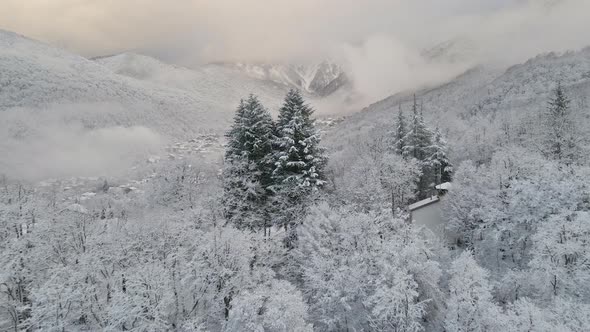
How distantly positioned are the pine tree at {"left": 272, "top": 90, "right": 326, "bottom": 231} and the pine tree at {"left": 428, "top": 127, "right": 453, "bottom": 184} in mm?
28902

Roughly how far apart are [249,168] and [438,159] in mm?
35077

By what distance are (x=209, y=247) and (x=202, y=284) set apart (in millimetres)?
2239

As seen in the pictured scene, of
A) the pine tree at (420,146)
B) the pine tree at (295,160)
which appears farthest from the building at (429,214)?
the pine tree at (295,160)

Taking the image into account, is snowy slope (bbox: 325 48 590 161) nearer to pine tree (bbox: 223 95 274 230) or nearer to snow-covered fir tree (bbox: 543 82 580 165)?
snow-covered fir tree (bbox: 543 82 580 165)

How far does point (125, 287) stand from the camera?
2095cm

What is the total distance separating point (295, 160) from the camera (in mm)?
29203

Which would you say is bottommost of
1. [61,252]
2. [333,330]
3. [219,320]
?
[333,330]

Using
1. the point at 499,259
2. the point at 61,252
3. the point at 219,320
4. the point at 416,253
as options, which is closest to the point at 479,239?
the point at 499,259

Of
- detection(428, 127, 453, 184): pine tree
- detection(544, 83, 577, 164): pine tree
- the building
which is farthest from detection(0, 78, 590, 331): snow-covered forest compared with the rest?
detection(428, 127, 453, 184): pine tree

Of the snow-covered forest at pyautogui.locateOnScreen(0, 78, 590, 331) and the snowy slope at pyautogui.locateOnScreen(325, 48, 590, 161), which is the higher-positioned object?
the snowy slope at pyautogui.locateOnScreen(325, 48, 590, 161)

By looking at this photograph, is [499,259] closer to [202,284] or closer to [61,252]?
[202,284]

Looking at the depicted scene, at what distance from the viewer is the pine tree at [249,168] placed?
2917cm

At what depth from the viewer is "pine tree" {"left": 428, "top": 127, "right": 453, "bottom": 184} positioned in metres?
53.4

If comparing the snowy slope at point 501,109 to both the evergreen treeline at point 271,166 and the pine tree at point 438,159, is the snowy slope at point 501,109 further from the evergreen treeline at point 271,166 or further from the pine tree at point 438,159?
the evergreen treeline at point 271,166
